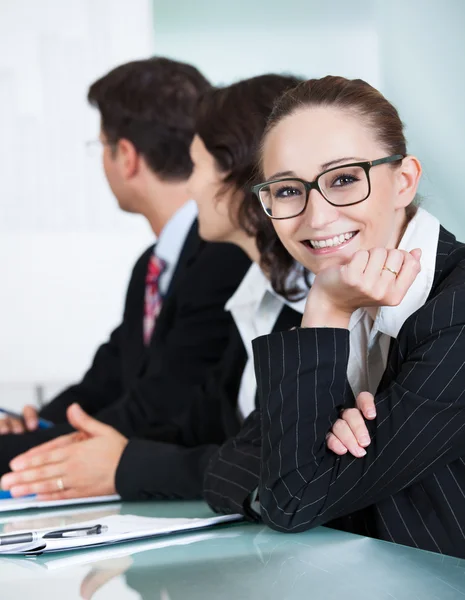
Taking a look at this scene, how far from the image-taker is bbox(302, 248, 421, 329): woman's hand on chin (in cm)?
114

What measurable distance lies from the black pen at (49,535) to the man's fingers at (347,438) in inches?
12.6

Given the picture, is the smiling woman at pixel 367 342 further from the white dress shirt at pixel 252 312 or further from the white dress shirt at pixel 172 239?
the white dress shirt at pixel 172 239

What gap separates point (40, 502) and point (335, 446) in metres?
0.68

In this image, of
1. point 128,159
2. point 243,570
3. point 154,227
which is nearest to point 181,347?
point 154,227

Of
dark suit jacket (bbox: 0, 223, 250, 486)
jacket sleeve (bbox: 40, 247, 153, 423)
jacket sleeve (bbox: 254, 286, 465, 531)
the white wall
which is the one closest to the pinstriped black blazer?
jacket sleeve (bbox: 254, 286, 465, 531)

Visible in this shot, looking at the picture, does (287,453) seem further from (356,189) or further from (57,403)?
(57,403)

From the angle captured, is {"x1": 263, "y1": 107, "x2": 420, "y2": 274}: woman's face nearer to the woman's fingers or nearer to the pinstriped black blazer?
the pinstriped black blazer

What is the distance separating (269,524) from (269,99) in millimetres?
992

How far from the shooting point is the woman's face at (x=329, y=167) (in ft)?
3.95

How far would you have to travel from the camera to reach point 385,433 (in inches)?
42.7

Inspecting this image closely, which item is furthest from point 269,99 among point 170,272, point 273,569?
point 273,569

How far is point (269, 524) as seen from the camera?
1.12 metres

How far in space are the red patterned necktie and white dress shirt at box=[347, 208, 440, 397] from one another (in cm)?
137

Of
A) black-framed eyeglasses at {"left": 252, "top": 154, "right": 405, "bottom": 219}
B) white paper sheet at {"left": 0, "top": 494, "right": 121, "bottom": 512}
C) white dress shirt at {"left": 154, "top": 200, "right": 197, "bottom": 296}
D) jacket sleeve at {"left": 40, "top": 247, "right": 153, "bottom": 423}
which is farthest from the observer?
jacket sleeve at {"left": 40, "top": 247, "right": 153, "bottom": 423}
